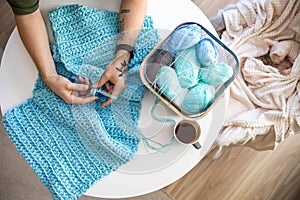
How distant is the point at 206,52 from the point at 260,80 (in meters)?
0.28

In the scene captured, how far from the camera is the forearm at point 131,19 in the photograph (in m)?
1.01

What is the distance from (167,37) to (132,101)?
181 mm

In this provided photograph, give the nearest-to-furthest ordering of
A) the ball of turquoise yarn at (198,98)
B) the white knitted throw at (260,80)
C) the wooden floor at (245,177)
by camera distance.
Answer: the ball of turquoise yarn at (198,98) → the white knitted throw at (260,80) → the wooden floor at (245,177)

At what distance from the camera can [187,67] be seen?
3.09 ft

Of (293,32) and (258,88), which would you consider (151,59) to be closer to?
(258,88)

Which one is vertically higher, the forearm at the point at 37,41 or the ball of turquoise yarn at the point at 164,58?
the forearm at the point at 37,41

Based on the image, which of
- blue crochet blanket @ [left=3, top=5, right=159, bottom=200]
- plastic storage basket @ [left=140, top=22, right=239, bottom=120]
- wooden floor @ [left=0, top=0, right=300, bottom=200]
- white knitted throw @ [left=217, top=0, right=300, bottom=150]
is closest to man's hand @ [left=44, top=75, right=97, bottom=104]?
blue crochet blanket @ [left=3, top=5, right=159, bottom=200]

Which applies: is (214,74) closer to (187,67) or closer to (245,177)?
(187,67)

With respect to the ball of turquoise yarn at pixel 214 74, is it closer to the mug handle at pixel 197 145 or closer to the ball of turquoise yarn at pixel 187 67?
the ball of turquoise yarn at pixel 187 67

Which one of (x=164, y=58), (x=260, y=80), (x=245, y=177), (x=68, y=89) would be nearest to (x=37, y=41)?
(x=68, y=89)

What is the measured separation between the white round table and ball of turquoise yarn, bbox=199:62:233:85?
80 mm

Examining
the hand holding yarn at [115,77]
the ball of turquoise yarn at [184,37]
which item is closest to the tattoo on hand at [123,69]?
the hand holding yarn at [115,77]

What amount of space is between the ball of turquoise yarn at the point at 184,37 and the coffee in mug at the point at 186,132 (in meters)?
0.18

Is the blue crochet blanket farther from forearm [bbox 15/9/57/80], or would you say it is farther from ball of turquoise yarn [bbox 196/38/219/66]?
ball of turquoise yarn [bbox 196/38/219/66]
